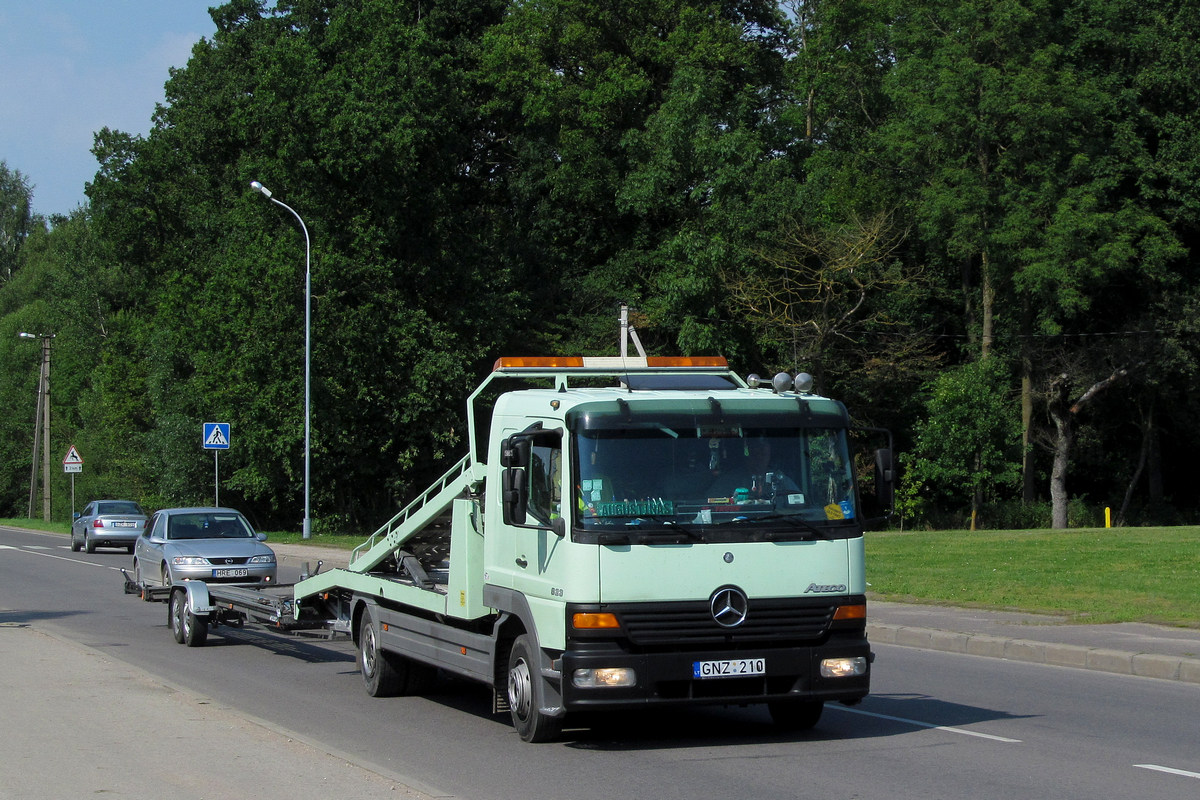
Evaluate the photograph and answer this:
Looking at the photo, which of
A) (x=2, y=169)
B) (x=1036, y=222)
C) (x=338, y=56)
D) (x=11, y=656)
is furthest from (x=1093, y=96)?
(x=2, y=169)

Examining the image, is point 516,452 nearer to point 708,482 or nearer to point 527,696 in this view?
point 708,482

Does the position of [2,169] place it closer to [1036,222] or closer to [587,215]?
[587,215]

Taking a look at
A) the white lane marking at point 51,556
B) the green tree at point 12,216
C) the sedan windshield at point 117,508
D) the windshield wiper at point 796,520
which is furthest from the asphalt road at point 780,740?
the green tree at point 12,216

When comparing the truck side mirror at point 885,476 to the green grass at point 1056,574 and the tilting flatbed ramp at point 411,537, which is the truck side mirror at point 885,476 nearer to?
the tilting flatbed ramp at point 411,537

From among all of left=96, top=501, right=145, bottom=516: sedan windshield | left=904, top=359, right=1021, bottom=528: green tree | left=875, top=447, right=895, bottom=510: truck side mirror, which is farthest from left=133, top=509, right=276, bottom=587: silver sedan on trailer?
left=904, top=359, right=1021, bottom=528: green tree

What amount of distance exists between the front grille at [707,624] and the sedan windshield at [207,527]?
1126 centimetres

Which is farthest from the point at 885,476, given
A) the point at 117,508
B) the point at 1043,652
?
the point at 117,508

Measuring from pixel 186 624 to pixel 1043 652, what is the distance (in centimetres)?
1009

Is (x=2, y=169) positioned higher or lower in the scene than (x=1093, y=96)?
higher

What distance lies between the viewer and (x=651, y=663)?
805 cm

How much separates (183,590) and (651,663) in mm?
9259

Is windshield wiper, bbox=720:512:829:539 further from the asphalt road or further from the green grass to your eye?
the green grass

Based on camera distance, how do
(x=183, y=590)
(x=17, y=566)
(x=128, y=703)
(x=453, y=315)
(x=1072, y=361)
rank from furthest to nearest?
(x=1072, y=361), (x=453, y=315), (x=17, y=566), (x=183, y=590), (x=128, y=703)

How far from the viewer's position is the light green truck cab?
8.08 m
